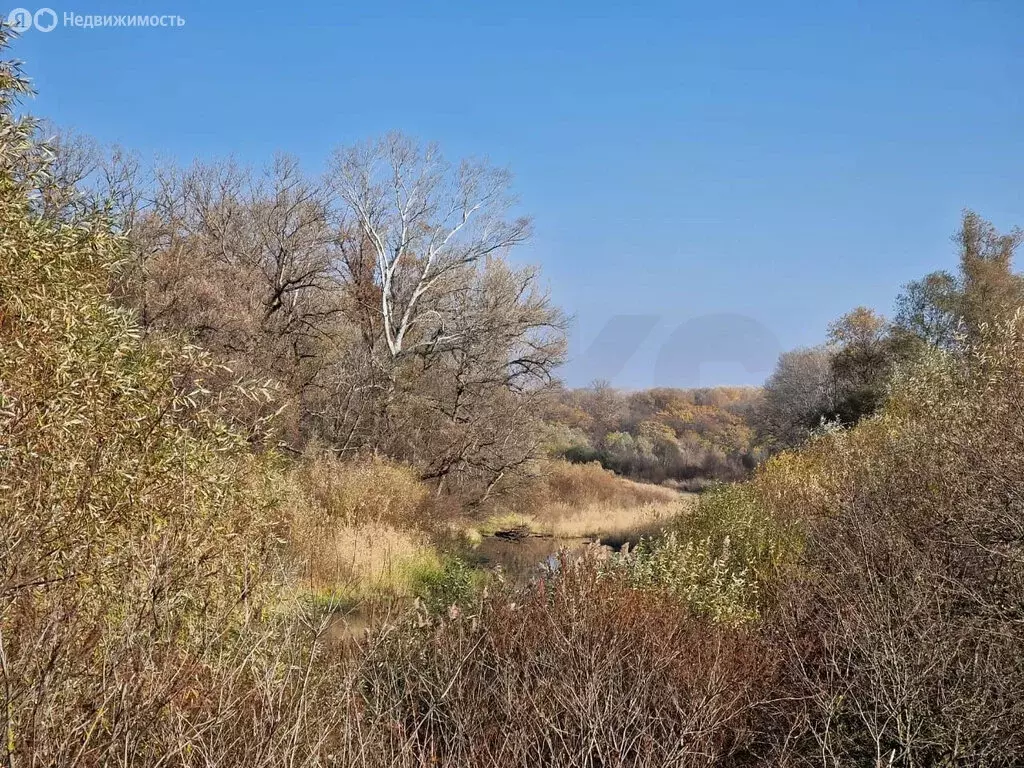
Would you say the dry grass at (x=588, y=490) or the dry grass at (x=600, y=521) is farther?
the dry grass at (x=588, y=490)

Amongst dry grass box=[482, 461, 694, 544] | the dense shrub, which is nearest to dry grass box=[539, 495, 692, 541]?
dry grass box=[482, 461, 694, 544]

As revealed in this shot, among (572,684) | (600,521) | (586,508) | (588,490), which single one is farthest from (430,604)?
(588,490)

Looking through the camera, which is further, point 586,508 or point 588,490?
point 588,490

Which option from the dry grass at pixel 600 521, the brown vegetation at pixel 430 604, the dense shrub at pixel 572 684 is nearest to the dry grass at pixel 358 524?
the brown vegetation at pixel 430 604

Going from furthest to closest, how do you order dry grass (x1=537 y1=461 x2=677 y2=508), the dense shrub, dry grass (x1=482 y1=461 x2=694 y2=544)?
Result: 1. dry grass (x1=537 y1=461 x2=677 y2=508)
2. dry grass (x1=482 y1=461 x2=694 y2=544)
3. the dense shrub

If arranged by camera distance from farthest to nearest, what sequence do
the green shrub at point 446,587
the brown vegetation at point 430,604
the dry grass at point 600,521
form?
the dry grass at point 600,521, the green shrub at point 446,587, the brown vegetation at point 430,604

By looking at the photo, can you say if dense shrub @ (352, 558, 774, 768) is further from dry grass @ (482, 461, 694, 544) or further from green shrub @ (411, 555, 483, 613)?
dry grass @ (482, 461, 694, 544)

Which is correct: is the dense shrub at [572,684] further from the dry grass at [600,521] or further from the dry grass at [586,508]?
the dry grass at [600,521]

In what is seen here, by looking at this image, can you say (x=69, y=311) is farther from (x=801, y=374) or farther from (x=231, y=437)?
(x=801, y=374)

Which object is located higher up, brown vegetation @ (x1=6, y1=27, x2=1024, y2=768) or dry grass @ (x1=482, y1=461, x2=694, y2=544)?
brown vegetation @ (x1=6, y1=27, x2=1024, y2=768)

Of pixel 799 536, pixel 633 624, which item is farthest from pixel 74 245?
pixel 799 536

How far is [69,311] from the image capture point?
5727 mm

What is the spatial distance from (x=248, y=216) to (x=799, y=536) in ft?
70.0

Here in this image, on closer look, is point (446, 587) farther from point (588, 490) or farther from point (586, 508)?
point (588, 490)
